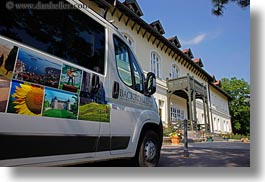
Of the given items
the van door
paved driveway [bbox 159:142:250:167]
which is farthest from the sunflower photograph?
paved driveway [bbox 159:142:250:167]

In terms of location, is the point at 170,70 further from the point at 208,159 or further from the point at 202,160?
the point at 202,160

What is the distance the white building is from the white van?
352 cm

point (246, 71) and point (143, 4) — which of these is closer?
point (246, 71)

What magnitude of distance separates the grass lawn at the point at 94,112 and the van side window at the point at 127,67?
1.42ft

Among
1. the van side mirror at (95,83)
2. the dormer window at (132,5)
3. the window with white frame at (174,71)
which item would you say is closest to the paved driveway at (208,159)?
the van side mirror at (95,83)

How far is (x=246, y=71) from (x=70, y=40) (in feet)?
8.05

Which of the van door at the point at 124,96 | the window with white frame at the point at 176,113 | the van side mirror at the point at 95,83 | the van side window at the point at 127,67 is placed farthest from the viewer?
the window with white frame at the point at 176,113

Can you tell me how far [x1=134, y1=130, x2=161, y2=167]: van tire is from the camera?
2.41 metres

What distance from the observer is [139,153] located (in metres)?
2.41

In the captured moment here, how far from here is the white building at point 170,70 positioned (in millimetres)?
6852

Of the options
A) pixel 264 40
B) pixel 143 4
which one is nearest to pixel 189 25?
pixel 143 4

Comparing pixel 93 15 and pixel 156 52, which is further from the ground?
pixel 156 52

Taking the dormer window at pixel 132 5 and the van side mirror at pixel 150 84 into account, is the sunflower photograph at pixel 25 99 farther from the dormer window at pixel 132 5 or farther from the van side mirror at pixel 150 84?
the dormer window at pixel 132 5

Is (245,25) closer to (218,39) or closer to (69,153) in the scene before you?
(218,39)
